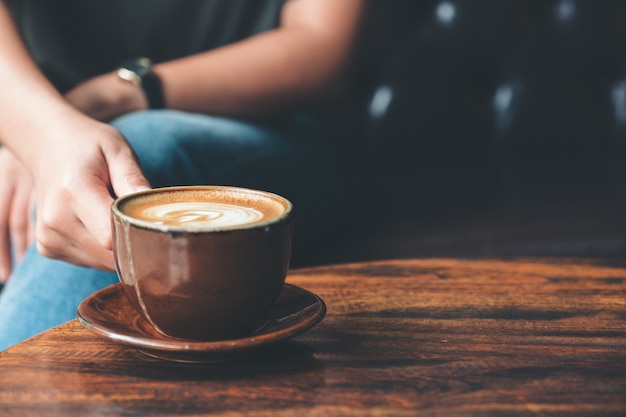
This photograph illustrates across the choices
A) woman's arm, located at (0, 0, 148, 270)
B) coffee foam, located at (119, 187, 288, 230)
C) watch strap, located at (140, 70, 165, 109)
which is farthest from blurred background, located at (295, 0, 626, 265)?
coffee foam, located at (119, 187, 288, 230)

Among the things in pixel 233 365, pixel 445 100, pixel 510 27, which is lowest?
pixel 233 365

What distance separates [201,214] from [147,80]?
510mm

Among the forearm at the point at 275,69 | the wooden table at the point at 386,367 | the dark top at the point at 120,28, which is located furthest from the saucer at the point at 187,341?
the dark top at the point at 120,28

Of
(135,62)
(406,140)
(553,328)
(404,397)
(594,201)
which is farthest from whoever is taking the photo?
(406,140)

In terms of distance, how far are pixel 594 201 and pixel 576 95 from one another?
0.95 feet

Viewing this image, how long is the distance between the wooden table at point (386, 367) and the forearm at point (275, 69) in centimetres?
45

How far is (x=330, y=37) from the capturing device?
1039 millimetres

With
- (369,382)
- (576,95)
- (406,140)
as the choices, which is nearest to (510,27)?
(576,95)

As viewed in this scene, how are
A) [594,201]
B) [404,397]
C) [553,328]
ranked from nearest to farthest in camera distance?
[404,397], [553,328], [594,201]

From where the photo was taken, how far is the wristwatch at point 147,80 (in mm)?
918

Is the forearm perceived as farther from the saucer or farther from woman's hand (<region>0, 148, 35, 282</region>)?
the saucer

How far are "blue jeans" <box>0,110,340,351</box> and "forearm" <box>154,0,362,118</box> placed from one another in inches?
2.1

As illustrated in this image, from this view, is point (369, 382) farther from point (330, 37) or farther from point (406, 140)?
point (406, 140)

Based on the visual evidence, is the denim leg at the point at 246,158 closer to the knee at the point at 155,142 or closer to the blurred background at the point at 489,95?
the knee at the point at 155,142
